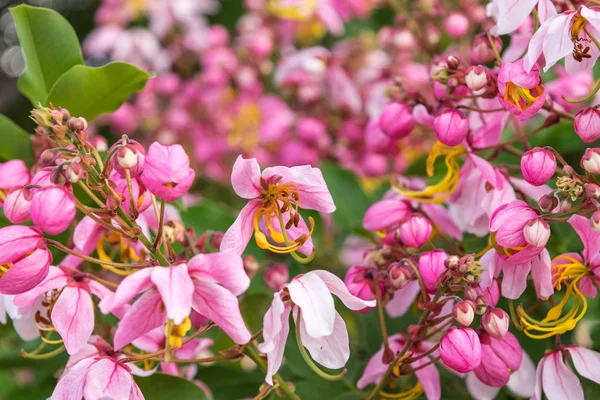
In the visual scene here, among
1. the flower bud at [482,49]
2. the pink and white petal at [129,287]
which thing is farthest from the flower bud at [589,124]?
the pink and white petal at [129,287]

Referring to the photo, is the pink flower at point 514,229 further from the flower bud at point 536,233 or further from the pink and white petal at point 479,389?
the pink and white petal at point 479,389

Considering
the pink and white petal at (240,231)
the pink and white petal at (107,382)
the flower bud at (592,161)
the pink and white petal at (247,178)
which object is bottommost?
the pink and white petal at (107,382)

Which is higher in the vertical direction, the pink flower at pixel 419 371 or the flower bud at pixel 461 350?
the flower bud at pixel 461 350

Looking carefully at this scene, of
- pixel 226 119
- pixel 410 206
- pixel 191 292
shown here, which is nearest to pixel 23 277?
pixel 191 292

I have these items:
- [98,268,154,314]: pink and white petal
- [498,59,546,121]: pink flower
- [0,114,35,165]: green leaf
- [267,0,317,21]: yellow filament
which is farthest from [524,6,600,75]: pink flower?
[267,0,317,21]: yellow filament

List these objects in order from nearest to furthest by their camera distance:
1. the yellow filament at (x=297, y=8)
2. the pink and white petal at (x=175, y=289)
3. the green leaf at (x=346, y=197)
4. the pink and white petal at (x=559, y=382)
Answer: the pink and white petal at (x=175, y=289) < the pink and white petal at (x=559, y=382) < the green leaf at (x=346, y=197) < the yellow filament at (x=297, y=8)

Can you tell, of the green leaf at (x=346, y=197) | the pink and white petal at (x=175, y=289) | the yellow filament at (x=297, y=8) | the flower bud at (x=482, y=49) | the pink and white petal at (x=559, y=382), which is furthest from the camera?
the yellow filament at (x=297, y=8)
